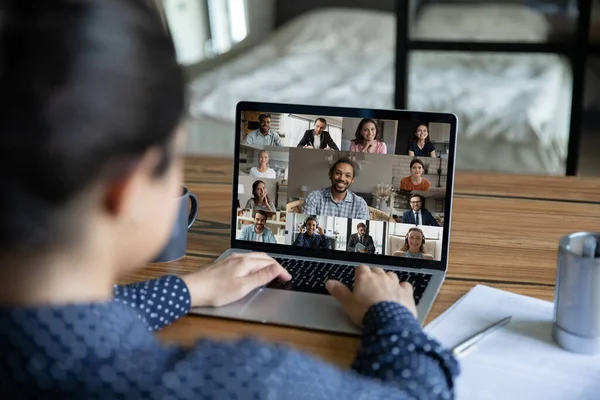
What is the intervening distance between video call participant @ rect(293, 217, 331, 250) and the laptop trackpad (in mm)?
151

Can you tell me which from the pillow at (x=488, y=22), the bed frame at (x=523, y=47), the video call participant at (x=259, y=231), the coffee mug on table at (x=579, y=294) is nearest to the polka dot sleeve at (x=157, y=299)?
the video call participant at (x=259, y=231)

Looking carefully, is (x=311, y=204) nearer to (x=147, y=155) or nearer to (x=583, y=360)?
(x=583, y=360)

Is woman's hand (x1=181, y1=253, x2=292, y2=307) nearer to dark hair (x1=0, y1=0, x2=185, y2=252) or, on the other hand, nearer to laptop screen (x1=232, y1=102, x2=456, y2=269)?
laptop screen (x1=232, y1=102, x2=456, y2=269)

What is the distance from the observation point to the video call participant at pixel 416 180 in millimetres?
1130

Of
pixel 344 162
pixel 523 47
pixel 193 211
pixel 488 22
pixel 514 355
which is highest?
pixel 488 22

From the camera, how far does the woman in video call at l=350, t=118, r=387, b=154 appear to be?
45.0 inches

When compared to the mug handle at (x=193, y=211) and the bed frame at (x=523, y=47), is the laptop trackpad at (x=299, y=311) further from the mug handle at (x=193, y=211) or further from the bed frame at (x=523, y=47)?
the bed frame at (x=523, y=47)

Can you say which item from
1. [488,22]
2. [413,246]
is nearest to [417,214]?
[413,246]

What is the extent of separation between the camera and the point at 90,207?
21.2 inches

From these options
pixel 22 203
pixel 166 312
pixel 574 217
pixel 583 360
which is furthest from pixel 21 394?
pixel 574 217

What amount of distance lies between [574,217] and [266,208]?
59 cm

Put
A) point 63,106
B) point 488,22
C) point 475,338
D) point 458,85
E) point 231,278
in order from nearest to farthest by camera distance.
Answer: point 63,106
point 475,338
point 231,278
point 458,85
point 488,22

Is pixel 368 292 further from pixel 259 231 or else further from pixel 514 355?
pixel 259 231

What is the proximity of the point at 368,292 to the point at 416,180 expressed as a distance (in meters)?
0.24
